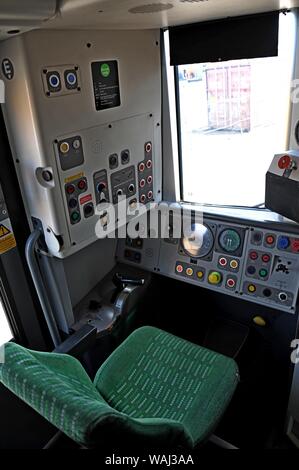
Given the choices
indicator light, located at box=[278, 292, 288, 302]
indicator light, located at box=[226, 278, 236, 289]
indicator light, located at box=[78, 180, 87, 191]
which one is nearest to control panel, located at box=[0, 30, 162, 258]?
indicator light, located at box=[78, 180, 87, 191]

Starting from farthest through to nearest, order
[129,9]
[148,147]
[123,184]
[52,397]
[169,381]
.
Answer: [148,147] < [123,184] < [169,381] < [129,9] < [52,397]

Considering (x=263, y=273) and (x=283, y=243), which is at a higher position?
(x=283, y=243)

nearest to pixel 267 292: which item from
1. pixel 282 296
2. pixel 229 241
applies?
pixel 282 296

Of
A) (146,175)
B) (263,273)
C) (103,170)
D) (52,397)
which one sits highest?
(103,170)

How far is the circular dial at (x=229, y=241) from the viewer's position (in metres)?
1.78

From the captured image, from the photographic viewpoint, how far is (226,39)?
5.46 ft

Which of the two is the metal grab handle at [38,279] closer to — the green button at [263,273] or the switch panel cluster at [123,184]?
the switch panel cluster at [123,184]

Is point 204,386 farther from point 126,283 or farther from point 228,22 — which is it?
point 228,22

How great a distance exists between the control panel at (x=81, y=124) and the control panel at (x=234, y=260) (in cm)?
31

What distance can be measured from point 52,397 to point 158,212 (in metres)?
1.32

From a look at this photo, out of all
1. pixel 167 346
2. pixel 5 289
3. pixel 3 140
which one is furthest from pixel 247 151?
pixel 5 289

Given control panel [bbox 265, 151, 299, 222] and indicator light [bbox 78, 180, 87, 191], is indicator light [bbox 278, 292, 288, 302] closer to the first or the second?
control panel [bbox 265, 151, 299, 222]

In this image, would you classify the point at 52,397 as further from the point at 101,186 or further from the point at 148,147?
the point at 148,147

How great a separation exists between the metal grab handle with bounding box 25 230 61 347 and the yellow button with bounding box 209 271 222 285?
787 millimetres
